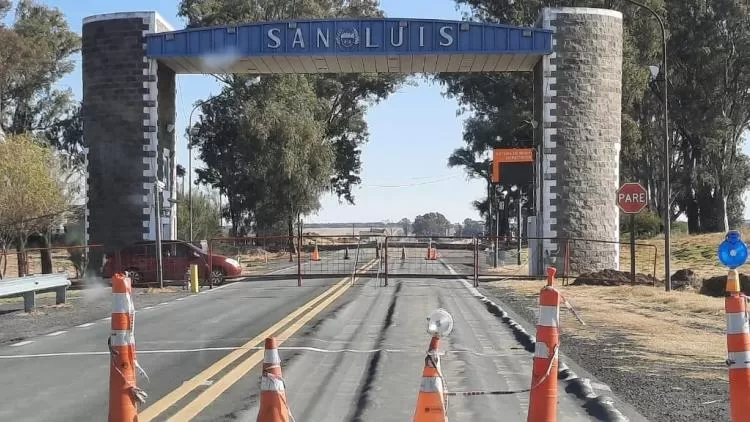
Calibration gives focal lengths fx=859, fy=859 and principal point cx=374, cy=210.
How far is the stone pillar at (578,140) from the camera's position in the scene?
3019 cm

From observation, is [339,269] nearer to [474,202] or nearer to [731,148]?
[731,148]

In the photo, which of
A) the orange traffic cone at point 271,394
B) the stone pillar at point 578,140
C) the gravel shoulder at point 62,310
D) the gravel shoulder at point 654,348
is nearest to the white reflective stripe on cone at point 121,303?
the orange traffic cone at point 271,394

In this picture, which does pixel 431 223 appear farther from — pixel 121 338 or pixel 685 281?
pixel 121 338

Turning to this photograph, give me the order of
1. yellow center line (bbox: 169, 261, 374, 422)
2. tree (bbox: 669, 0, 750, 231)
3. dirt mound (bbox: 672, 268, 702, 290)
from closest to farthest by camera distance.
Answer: yellow center line (bbox: 169, 261, 374, 422)
dirt mound (bbox: 672, 268, 702, 290)
tree (bbox: 669, 0, 750, 231)

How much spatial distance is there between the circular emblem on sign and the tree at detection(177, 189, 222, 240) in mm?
27301

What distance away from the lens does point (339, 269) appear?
34.8 meters

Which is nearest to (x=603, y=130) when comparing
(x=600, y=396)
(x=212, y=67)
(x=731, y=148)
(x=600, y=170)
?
(x=600, y=170)

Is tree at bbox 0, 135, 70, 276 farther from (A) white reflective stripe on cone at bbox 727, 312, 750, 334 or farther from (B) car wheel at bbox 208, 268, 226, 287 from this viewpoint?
(A) white reflective stripe on cone at bbox 727, 312, 750, 334

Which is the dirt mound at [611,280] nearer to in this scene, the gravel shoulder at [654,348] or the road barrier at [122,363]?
the gravel shoulder at [654,348]

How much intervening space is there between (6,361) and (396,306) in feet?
29.4

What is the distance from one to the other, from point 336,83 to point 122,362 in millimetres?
59176

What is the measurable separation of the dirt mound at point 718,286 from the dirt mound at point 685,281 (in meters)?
0.98

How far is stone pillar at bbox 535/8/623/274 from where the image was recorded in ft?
99.0

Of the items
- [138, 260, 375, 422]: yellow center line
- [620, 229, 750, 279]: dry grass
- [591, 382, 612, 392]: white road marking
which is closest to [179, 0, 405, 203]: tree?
[620, 229, 750, 279]: dry grass
